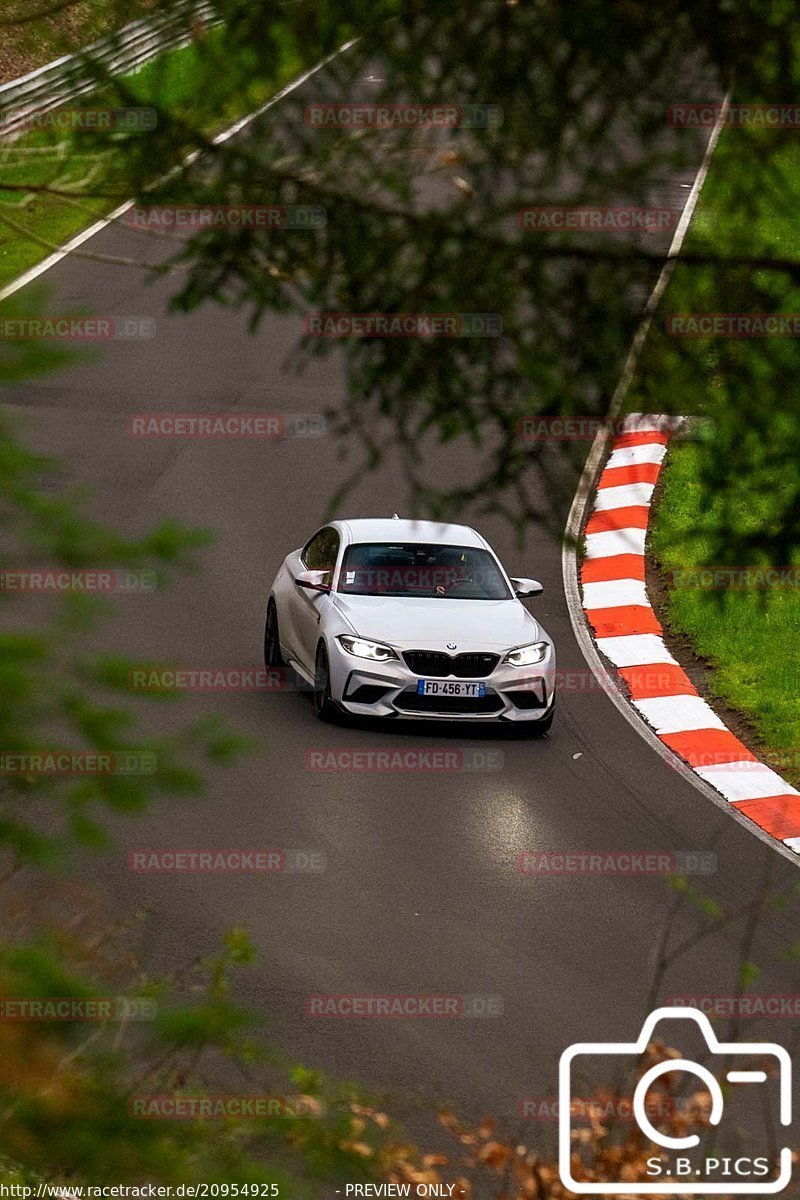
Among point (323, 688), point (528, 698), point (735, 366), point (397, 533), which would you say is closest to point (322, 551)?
point (397, 533)

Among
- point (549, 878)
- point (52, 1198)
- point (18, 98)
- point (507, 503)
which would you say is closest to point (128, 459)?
point (507, 503)

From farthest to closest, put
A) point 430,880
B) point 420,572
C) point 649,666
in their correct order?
point 649,666
point 420,572
point 430,880

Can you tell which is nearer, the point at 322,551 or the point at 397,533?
the point at 397,533

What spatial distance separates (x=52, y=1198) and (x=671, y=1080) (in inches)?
96.7

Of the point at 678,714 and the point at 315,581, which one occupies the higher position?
the point at 315,581

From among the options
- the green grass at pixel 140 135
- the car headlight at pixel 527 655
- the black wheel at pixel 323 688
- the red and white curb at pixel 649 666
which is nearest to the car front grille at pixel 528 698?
the car headlight at pixel 527 655

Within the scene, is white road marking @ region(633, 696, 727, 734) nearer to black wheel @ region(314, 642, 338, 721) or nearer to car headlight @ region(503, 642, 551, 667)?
car headlight @ region(503, 642, 551, 667)

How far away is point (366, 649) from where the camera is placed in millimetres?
13758

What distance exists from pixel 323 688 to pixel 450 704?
115 centimetres

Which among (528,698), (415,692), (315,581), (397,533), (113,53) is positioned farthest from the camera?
(397,533)

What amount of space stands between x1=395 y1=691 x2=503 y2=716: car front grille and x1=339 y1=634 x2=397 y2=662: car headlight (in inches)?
14.6

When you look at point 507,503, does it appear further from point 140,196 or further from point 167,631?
point 140,196

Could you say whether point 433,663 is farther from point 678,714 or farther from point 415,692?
point 678,714

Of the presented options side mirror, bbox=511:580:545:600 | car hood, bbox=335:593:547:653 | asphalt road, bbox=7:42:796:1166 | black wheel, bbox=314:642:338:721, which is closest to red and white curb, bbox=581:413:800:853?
asphalt road, bbox=7:42:796:1166
